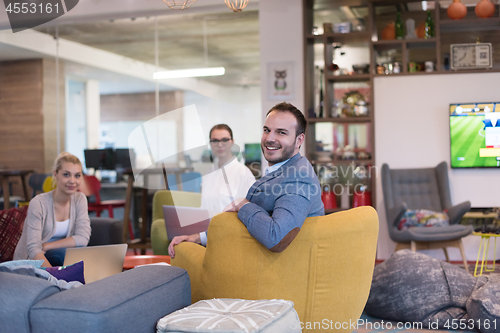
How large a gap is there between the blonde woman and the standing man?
1.27m

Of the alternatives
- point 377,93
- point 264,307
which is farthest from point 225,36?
point 264,307

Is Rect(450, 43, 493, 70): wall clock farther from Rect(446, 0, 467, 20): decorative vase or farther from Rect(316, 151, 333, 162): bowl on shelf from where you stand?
Rect(316, 151, 333, 162): bowl on shelf

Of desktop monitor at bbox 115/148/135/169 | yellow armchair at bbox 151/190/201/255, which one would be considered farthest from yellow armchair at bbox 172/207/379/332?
desktop monitor at bbox 115/148/135/169

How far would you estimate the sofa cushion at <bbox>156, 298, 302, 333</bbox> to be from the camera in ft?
4.72

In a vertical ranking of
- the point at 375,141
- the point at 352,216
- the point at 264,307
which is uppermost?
the point at 375,141

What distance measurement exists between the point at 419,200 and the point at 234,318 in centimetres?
382

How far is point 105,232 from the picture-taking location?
334cm

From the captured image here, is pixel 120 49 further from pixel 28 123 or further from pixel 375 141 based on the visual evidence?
pixel 375 141

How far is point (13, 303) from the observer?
1.39 m

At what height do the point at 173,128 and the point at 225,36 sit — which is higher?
the point at 225,36

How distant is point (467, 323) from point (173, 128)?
4.16m

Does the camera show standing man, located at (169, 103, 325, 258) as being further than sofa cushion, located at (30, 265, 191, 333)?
Yes

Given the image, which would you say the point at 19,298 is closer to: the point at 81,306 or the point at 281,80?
the point at 81,306

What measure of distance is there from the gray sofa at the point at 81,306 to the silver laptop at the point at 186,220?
132 cm
